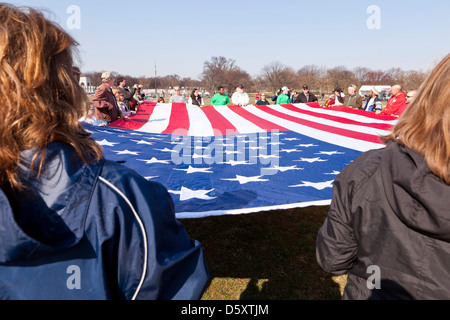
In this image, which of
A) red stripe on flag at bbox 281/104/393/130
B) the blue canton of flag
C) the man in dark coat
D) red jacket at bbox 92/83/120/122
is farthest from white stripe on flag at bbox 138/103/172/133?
the man in dark coat

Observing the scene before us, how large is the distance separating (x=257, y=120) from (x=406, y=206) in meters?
5.30

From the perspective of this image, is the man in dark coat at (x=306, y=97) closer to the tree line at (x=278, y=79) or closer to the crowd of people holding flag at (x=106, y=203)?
the crowd of people holding flag at (x=106, y=203)

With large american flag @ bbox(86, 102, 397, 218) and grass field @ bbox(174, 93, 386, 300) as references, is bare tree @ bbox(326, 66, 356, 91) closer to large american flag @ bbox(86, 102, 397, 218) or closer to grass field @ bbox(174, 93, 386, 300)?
large american flag @ bbox(86, 102, 397, 218)

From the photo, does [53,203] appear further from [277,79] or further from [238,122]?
[277,79]

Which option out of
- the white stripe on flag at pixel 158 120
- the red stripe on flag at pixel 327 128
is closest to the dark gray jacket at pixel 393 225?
the red stripe on flag at pixel 327 128

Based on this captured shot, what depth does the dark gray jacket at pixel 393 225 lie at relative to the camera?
0.77 m

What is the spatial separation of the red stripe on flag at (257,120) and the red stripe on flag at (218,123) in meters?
0.46

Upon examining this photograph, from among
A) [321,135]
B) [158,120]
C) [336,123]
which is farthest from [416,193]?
[158,120]

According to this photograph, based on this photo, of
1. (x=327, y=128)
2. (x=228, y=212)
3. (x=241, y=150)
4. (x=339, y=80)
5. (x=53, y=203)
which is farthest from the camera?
(x=339, y=80)

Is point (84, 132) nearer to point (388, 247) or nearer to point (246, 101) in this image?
point (388, 247)

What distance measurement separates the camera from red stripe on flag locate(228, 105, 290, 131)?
17.9 ft

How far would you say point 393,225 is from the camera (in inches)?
34.3

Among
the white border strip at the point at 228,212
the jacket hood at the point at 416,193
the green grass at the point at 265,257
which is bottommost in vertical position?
the green grass at the point at 265,257

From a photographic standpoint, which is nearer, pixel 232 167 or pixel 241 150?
pixel 232 167
